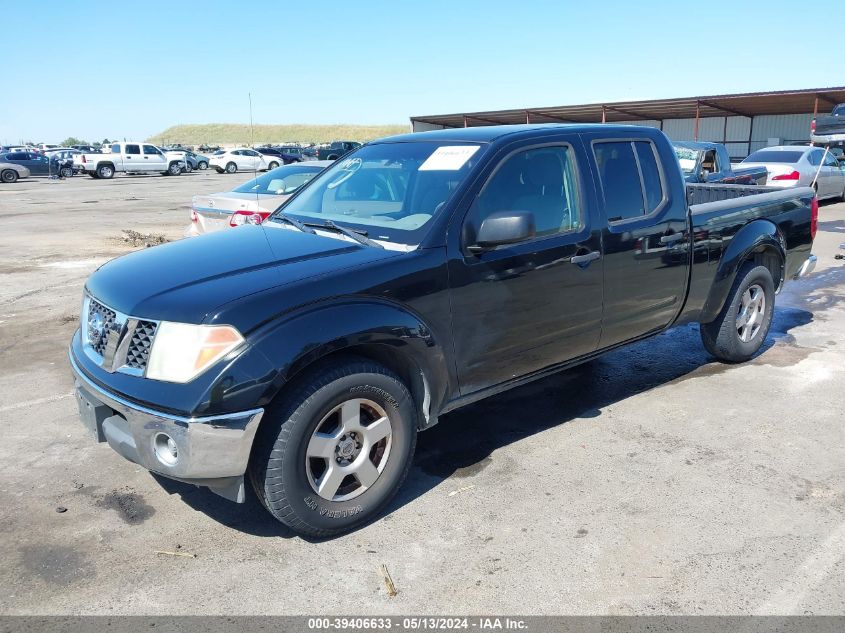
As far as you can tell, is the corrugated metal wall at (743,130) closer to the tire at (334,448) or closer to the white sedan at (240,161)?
the white sedan at (240,161)

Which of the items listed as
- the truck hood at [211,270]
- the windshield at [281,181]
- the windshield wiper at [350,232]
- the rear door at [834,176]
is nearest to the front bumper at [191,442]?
the truck hood at [211,270]

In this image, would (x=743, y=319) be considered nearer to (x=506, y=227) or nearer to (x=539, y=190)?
(x=539, y=190)

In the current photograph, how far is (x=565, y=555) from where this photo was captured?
10.7 ft

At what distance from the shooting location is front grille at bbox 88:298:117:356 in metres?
3.38

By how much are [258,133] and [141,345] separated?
150 meters

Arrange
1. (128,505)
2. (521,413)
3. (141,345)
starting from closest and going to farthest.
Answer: (141,345), (128,505), (521,413)

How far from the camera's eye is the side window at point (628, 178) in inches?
179

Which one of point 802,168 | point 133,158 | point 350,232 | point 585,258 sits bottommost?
point 133,158

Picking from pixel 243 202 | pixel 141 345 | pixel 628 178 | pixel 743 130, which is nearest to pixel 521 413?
pixel 628 178

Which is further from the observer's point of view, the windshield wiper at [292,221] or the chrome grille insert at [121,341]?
the windshield wiper at [292,221]

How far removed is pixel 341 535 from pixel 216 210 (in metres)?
6.26

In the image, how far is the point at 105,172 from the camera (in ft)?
130

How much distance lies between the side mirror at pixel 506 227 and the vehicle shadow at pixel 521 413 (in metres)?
1.36

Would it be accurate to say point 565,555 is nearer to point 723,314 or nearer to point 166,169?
point 723,314
